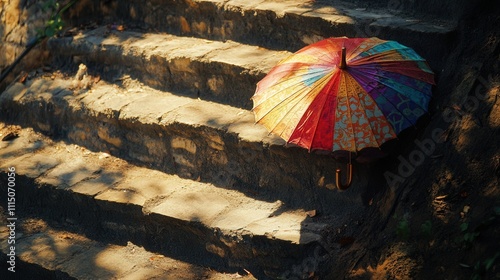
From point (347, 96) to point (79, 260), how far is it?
2.03 m

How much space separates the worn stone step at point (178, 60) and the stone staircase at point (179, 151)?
0.04ft

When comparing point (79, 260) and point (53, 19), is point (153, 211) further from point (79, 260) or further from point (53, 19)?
point (53, 19)

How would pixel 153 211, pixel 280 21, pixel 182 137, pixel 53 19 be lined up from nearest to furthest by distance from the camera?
1. pixel 153 211
2. pixel 182 137
3. pixel 280 21
4. pixel 53 19

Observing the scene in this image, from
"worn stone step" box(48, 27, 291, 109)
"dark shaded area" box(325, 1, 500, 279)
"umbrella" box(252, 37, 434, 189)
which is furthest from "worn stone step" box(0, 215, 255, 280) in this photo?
"worn stone step" box(48, 27, 291, 109)

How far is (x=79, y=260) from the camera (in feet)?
A: 17.2

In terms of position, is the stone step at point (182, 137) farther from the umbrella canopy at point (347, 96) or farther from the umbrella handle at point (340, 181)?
the umbrella canopy at point (347, 96)

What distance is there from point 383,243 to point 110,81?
2873 mm

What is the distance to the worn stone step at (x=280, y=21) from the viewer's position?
5316mm

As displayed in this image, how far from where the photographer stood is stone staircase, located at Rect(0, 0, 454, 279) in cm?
499

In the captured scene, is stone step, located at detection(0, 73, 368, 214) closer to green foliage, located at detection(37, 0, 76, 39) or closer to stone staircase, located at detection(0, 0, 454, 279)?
stone staircase, located at detection(0, 0, 454, 279)

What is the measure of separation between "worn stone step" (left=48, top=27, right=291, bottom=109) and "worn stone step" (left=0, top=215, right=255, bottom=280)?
1.26m

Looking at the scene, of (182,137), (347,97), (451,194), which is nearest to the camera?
(451,194)

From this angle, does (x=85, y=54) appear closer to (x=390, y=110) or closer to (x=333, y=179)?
(x=333, y=179)

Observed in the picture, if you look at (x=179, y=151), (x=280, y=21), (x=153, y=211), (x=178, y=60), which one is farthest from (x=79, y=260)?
(x=280, y=21)
